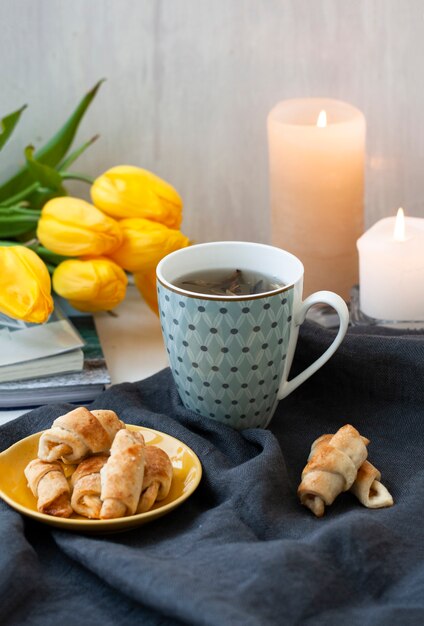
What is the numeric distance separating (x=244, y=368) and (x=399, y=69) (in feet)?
1.60

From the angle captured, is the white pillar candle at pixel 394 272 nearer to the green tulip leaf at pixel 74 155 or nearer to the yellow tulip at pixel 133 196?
the yellow tulip at pixel 133 196

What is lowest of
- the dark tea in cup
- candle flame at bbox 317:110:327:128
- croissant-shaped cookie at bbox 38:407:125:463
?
croissant-shaped cookie at bbox 38:407:125:463

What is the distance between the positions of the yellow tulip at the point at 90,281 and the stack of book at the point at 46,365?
0.03m

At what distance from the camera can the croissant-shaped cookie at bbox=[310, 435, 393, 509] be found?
61cm

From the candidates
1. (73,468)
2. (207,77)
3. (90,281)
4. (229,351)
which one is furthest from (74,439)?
(207,77)

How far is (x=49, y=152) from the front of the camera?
95 cm

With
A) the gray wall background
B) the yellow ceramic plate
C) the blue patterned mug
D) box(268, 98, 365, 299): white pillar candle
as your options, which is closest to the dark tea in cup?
the blue patterned mug

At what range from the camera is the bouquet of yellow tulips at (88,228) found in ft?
2.77

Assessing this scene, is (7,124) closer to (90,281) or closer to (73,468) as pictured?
(90,281)

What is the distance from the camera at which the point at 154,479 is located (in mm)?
588

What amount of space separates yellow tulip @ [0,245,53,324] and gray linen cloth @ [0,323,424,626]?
3.8 inches

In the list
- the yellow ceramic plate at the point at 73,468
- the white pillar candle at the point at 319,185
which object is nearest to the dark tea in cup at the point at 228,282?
the yellow ceramic plate at the point at 73,468

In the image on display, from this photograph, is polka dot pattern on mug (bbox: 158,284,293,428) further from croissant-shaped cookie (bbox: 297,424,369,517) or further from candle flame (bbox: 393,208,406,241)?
candle flame (bbox: 393,208,406,241)

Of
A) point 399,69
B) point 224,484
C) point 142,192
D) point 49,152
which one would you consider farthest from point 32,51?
point 224,484
